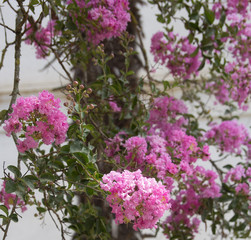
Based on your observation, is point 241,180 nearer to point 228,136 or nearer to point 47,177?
point 228,136

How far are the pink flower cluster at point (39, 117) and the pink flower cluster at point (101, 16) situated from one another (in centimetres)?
39

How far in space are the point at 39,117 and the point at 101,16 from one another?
42cm

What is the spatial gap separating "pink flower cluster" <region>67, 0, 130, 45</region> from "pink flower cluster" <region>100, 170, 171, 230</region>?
54 centimetres

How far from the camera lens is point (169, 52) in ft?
4.75

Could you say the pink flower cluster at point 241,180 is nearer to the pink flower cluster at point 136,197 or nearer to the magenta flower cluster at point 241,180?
the magenta flower cluster at point 241,180

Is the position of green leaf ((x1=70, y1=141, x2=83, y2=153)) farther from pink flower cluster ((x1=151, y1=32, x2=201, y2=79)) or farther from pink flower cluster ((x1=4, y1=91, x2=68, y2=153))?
pink flower cluster ((x1=151, y1=32, x2=201, y2=79))

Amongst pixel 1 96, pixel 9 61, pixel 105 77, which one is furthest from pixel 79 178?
pixel 1 96

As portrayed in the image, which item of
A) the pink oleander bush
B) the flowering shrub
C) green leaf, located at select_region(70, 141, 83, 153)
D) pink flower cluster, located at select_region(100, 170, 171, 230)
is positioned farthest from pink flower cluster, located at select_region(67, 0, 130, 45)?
pink flower cluster, located at select_region(100, 170, 171, 230)

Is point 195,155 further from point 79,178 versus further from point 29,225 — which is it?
point 29,225

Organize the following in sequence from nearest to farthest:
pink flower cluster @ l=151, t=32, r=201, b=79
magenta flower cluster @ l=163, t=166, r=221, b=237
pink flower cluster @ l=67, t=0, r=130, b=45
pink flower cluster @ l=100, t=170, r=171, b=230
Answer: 1. pink flower cluster @ l=100, t=170, r=171, b=230
2. pink flower cluster @ l=67, t=0, r=130, b=45
3. magenta flower cluster @ l=163, t=166, r=221, b=237
4. pink flower cluster @ l=151, t=32, r=201, b=79

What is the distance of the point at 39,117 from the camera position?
75 cm

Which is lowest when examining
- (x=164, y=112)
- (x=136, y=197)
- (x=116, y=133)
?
(x=136, y=197)

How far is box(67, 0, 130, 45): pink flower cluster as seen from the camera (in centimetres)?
107

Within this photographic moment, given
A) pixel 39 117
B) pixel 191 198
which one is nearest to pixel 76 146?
pixel 39 117
